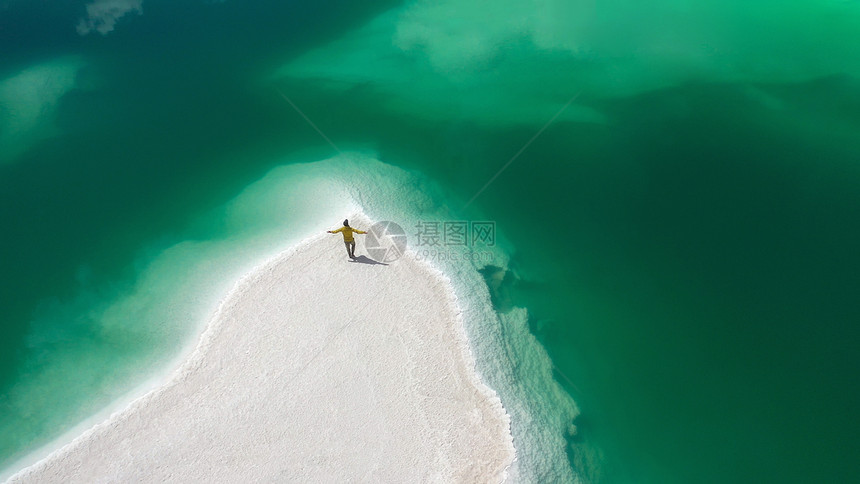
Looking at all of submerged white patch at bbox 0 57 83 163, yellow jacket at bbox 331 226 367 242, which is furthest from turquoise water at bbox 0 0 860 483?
yellow jacket at bbox 331 226 367 242

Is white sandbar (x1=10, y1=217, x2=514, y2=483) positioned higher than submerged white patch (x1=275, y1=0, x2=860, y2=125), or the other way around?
submerged white patch (x1=275, y1=0, x2=860, y2=125)

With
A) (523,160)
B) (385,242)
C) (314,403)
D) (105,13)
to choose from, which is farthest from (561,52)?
(105,13)

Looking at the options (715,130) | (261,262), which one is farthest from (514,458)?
(715,130)

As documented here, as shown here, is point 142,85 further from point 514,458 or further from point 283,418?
point 514,458

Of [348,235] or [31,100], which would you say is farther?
[31,100]

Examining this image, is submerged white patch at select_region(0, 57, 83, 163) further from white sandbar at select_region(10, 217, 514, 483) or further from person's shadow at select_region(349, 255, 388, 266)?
person's shadow at select_region(349, 255, 388, 266)

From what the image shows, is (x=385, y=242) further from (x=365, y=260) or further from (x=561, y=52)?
(x=561, y=52)

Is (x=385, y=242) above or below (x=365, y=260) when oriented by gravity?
above
